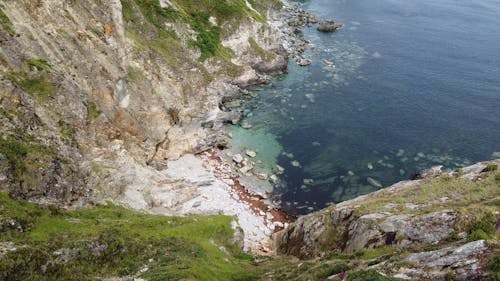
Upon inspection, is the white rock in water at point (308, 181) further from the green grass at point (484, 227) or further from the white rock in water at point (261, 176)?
the green grass at point (484, 227)

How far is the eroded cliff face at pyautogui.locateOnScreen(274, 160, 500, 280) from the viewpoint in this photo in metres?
22.4

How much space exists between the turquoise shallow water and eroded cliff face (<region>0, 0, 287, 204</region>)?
10.9 m

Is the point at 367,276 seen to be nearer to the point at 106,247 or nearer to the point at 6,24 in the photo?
the point at 106,247

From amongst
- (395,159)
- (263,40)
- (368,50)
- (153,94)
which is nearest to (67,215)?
(153,94)

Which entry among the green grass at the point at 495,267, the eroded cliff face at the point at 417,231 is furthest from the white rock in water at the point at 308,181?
the green grass at the point at 495,267

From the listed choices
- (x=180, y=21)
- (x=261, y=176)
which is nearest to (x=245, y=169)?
(x=261, y=176)

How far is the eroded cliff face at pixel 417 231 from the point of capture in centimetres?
2239

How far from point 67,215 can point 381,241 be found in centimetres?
2734

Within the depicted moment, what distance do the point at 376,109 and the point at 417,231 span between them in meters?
52.4

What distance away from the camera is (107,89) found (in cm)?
5469

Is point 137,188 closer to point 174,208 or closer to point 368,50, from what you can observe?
point 174,208

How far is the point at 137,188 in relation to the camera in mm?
48656

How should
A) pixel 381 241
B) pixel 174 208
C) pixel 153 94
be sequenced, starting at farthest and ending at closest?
pixel 153 94 → pixel 174 208 → pixel 381 241

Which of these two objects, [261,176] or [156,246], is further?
[261,176]
